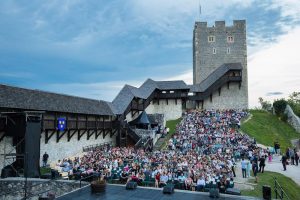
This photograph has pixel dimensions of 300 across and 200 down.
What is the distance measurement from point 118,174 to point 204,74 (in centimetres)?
3737

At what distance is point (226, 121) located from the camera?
1425 inches

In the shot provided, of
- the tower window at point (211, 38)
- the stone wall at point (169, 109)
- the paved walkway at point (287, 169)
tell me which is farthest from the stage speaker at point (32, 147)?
the tower window at point (211, 38)

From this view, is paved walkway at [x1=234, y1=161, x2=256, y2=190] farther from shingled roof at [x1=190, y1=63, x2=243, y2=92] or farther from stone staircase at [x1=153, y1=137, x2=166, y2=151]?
shingled roof at [x1=190, y1=63, x2=243, y2=92]

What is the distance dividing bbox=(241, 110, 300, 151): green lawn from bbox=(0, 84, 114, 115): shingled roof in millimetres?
17149

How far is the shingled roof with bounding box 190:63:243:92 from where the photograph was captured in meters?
45.7

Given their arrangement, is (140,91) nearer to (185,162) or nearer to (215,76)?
(215,76)

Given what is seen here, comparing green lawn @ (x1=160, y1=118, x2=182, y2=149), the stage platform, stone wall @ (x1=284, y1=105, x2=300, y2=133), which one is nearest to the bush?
stone wall @ (x1=284, y1=105, x2=300, y2=133)

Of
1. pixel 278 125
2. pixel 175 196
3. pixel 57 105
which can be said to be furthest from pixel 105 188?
pixel 278 125

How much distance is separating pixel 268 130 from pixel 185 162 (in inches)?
922

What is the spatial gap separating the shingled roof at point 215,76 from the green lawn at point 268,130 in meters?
7.65

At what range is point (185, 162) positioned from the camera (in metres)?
18.0

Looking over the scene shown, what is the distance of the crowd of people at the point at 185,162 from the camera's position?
15117 millimetres

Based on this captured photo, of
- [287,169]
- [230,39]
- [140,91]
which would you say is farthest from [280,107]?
[287,169]

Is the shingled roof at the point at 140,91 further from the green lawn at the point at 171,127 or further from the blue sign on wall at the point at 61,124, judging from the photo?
the blue sign on wall at the point at 61,124
